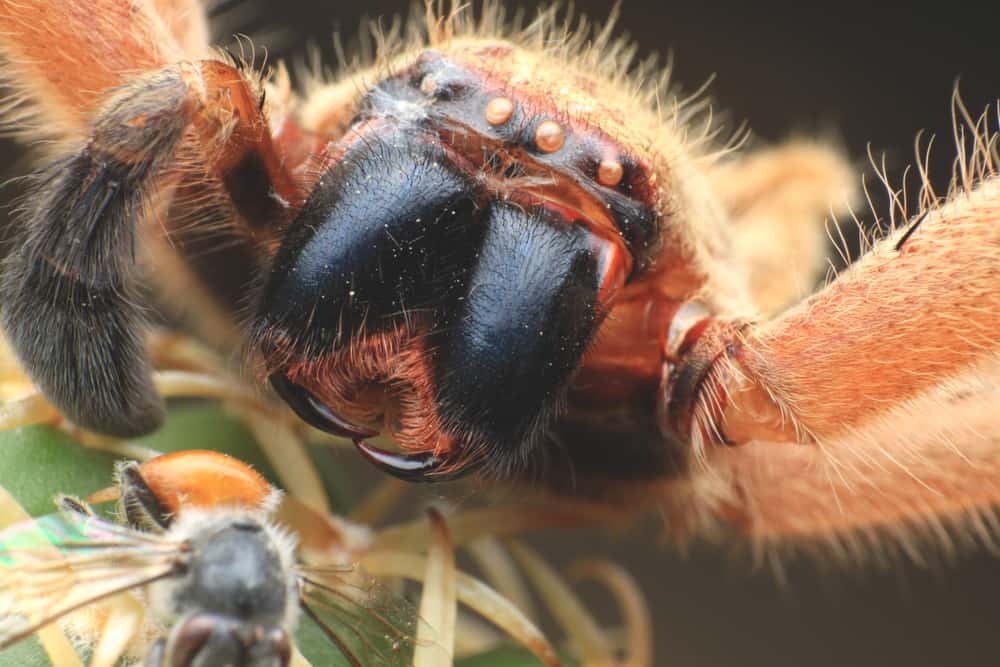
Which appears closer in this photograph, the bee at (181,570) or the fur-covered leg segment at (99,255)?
the bee at (181,570)

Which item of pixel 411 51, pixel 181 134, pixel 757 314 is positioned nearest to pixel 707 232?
pixel 757 314

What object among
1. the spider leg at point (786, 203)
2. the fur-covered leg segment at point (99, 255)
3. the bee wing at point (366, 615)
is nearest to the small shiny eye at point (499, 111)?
the fur-covered leg segment at point (99, 255)

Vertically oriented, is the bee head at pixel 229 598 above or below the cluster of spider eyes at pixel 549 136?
below

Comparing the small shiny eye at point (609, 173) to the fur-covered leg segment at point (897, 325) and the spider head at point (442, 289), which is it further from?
the fur-covered leg segment at point (897, 325)

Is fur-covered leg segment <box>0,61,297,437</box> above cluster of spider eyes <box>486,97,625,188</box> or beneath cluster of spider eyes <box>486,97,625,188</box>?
beneath

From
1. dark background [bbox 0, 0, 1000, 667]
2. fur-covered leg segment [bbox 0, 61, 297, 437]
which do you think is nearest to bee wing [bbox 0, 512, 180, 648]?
fur-covered leg segment [bbox 0, 61, 297, 437]

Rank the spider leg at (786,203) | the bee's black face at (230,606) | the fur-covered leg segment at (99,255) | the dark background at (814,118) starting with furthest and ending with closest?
the dark background at (814,118), the spider leg at (786,203), the fur-covered leg segment at (99,255), the bee's black face at (230,606)

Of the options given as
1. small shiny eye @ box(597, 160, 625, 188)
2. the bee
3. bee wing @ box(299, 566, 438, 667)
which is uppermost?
small shiny eye @ box(597, 160, 625, 188)

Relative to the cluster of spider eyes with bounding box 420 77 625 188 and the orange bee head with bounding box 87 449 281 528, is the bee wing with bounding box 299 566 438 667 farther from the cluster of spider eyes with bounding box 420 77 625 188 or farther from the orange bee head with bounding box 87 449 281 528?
the cluster of spider eyes with bounding box 420 77 625 188
